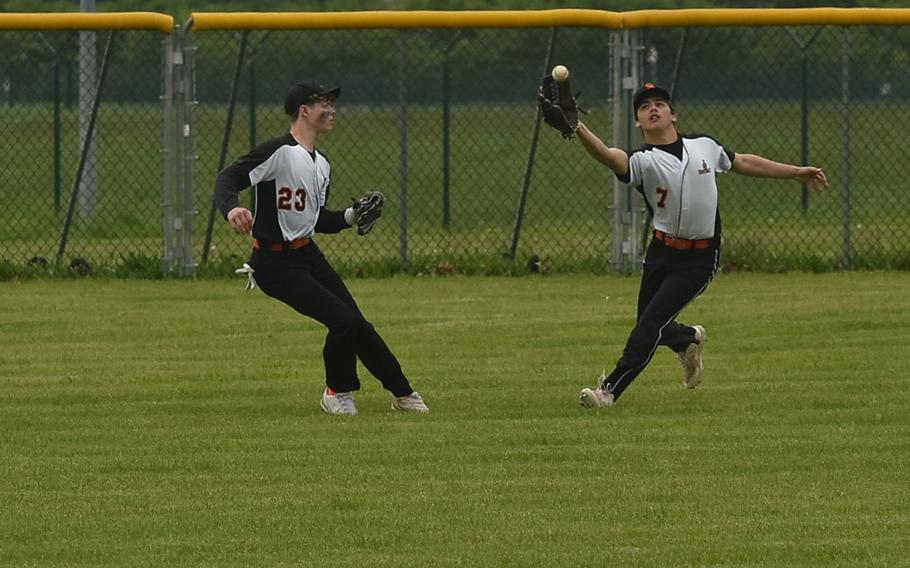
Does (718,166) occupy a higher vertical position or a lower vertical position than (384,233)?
higher

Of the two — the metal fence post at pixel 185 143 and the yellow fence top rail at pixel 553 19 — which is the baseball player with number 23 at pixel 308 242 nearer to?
the yellow fence top rail at pixel 553 19

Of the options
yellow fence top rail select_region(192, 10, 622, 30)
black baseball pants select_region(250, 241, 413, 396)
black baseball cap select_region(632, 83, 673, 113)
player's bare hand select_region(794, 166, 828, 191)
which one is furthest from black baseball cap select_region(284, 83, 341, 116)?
yellow fence top rail select_region(192, 10, 622, 30)

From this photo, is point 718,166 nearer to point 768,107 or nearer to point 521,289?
point 521,289

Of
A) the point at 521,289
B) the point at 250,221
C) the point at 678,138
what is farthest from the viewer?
the point at 521,289

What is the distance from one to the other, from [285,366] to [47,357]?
1508mm

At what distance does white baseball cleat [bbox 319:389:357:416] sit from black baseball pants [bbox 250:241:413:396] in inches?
1.6

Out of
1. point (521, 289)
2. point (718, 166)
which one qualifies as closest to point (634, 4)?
point (521, 289)

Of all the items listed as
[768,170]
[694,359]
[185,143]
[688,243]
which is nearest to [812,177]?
[768,170]

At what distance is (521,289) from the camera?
50.9ft

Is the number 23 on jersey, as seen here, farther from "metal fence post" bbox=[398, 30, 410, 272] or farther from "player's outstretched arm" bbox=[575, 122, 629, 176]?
"metal fence post" bbox=[398, 30, 410, 272]

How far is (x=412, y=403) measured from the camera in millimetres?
10078

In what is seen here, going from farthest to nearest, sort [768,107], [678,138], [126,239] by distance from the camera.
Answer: [768,107], [126,239], [678,138]

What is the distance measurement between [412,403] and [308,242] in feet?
3.28

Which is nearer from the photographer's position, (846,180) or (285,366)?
(285,366)
